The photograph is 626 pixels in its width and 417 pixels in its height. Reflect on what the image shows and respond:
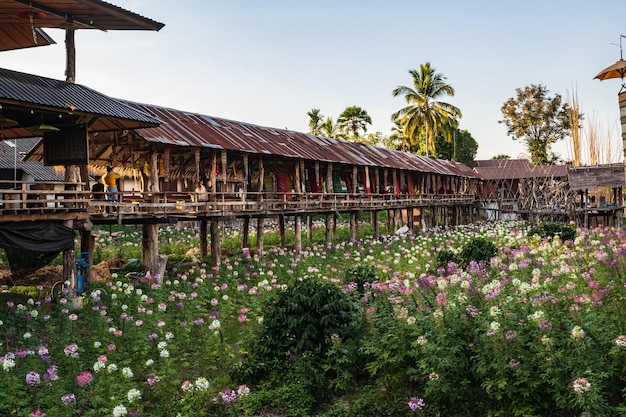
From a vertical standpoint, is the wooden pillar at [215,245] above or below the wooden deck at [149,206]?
below

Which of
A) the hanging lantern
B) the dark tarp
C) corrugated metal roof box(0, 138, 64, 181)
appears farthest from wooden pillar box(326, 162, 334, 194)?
corrugated metal roof box(0, 138, 64, 181)

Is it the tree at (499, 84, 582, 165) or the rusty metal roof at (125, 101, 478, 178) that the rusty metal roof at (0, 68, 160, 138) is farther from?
the tree at (499, 84, 582, 165)

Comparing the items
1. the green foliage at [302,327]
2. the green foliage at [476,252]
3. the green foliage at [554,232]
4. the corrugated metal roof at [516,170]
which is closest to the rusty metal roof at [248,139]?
the green foliage at [476,252]

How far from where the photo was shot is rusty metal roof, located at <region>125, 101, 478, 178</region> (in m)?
18.1

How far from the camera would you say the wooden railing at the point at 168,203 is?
12.6 meters

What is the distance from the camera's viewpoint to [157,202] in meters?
16.4

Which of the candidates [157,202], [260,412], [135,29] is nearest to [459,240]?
[157,202]

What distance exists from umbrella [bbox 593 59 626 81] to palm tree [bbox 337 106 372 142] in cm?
4643

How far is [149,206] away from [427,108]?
134ft

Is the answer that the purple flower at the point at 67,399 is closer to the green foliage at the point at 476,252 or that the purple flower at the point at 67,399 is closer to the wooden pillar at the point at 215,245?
the green foliage at the point at 476,252

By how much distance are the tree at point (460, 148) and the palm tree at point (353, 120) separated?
10.2 m

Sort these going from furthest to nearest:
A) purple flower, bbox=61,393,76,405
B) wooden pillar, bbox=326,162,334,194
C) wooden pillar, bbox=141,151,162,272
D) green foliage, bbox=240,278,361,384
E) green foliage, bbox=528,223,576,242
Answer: wooden pillar, bbox=326,162,334,194 → green foliage, bbox=528,223,576,242 → wooden pillar, bbox=141,151,162,272 → green foliage, bbox=240,278,361,384 → purple flower, bbox=61,393,76,405

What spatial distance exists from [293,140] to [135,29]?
35.0ft

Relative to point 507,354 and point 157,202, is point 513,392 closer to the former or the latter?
point 507,354
